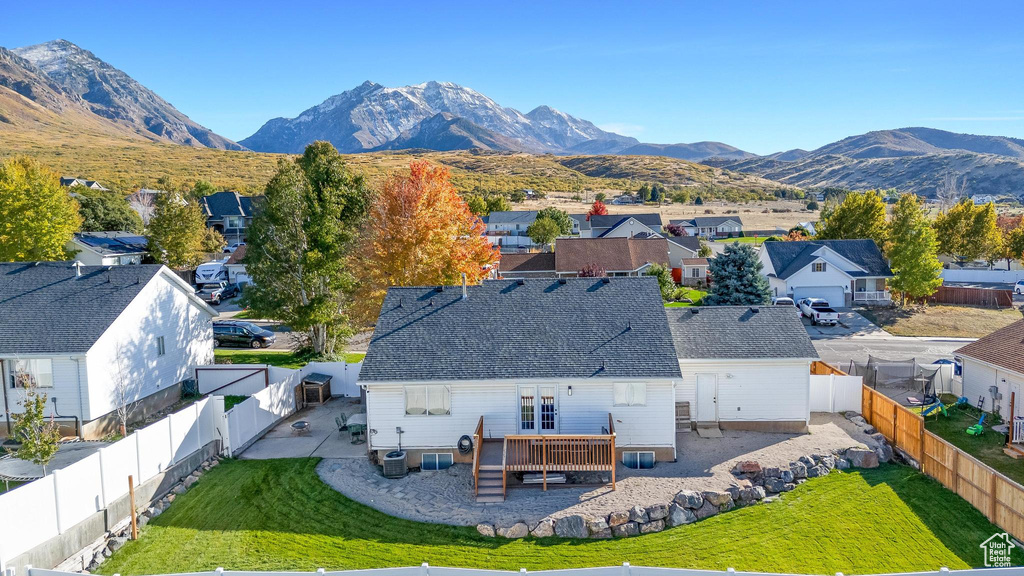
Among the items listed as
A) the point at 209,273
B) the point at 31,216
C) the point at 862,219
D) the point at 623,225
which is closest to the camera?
the point at 31,216

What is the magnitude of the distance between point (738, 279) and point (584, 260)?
1880 centimetres

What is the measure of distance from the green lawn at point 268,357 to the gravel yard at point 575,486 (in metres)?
14.0

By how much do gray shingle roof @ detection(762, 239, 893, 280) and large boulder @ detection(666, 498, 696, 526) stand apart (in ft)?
126

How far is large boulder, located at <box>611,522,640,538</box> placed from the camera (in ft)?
48.8

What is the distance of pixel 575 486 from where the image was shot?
17500mm

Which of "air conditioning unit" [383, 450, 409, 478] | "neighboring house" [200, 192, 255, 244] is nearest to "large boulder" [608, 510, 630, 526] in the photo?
"air conditioning unit" [383, 450, 409, 478]

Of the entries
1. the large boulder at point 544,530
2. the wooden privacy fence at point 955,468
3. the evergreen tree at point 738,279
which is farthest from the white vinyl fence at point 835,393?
the evergreen tree at point 738,279

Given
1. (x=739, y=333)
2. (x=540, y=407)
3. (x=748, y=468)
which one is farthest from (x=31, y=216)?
(x=748, y=468)

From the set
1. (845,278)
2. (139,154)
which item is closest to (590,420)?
(845,278)

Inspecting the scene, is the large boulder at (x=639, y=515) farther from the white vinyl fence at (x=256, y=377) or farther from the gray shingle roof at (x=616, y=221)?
the gray shingle roof at (x=616, y=221)

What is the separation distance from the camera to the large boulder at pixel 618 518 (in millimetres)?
15008

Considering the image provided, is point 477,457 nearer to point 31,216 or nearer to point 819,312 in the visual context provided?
point 819,312

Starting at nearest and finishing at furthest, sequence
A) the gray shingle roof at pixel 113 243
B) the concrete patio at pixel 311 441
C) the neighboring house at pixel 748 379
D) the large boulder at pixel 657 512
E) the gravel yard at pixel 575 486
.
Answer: the large boulder at pixel 657 512
the gravel yard at pixel 575 486
the concrete patio at pixel 311 441
the neighboring house at pixel 748 379
the gray shingle roof at pixel 113 243

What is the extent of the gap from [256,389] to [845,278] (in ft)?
145
